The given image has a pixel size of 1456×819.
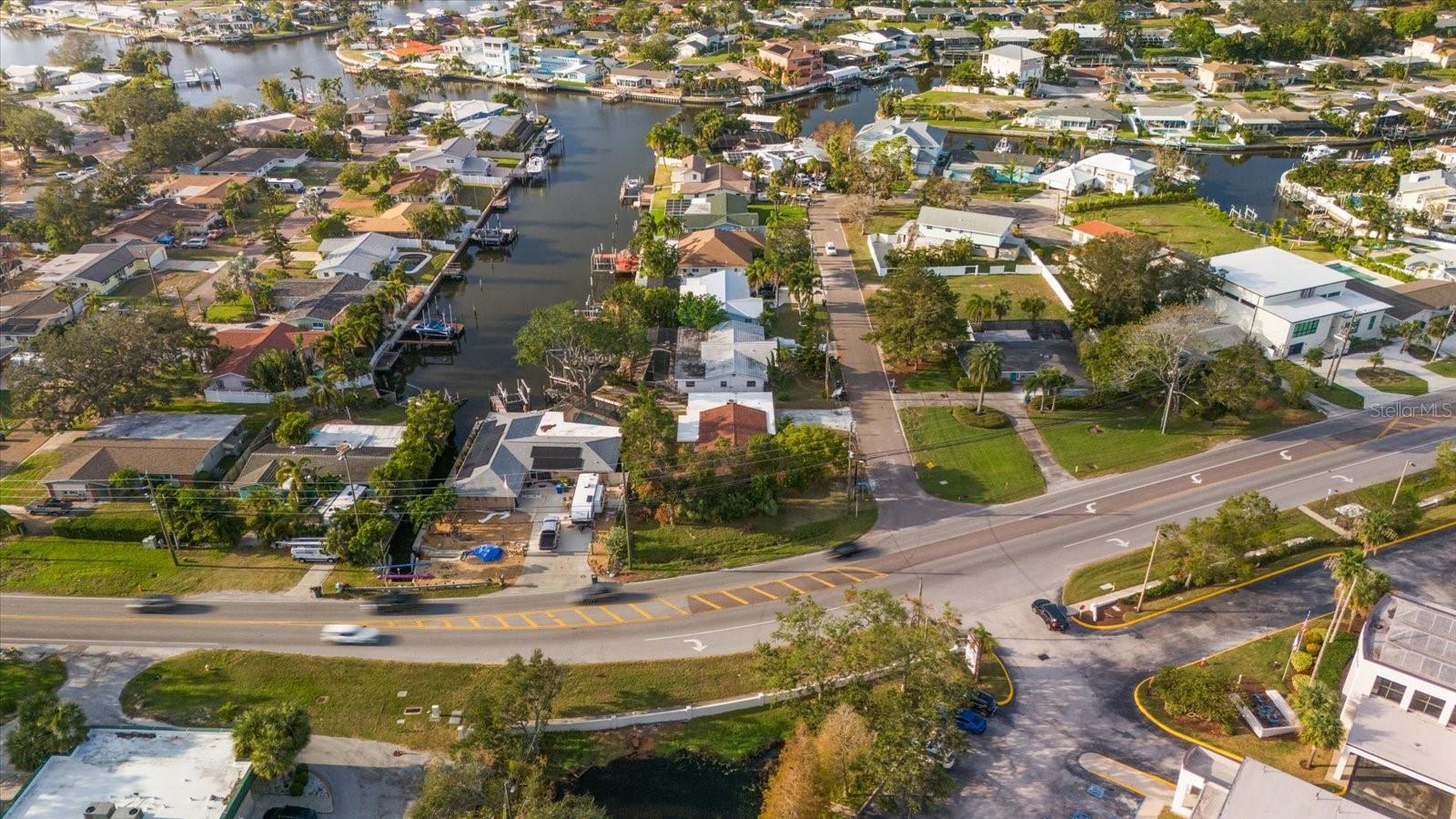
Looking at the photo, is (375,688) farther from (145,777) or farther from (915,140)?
(915,140)

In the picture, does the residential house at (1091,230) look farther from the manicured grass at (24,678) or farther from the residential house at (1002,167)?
the manicured grass at (24,678)

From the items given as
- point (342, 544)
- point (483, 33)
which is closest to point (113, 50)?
point (483, 33)

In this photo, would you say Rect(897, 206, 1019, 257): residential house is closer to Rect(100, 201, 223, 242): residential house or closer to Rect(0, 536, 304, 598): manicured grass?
Rect(0, 536, 304, 598): manicured grass

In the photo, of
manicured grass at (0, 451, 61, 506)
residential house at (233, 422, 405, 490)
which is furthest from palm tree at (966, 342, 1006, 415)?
manicured grass at (0, 451, 61, 506)

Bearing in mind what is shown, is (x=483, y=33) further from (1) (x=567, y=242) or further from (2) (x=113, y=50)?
(1) (x=567, y=242)

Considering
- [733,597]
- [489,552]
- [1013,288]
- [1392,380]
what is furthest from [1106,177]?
[489,552]

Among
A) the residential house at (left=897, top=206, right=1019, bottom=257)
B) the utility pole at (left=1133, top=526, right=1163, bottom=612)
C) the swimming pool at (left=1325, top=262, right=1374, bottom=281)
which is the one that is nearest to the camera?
the utility pole at (left=1133, top=526, right=1163, bottom=612)
